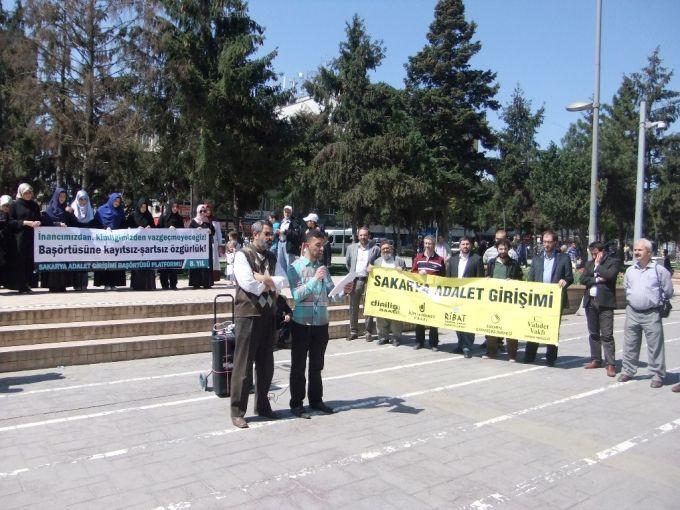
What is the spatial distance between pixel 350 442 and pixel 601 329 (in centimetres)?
492

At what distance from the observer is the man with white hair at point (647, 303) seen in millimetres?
7652

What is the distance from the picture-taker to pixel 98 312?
9469mm

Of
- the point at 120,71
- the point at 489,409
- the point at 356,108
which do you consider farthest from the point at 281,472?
the point at 356,108

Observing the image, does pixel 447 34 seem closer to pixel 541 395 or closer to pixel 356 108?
pixel 356 108

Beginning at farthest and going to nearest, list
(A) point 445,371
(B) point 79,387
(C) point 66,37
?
(C) point 66,37 < (A) point 445,371 < (B) point 79,387

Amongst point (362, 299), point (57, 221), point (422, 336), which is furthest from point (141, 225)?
point (422, 336)

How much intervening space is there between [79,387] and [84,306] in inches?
97.1

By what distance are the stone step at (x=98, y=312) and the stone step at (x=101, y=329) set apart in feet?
0.31

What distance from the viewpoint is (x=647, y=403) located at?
282 inches

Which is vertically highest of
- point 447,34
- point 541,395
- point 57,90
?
point 447,34

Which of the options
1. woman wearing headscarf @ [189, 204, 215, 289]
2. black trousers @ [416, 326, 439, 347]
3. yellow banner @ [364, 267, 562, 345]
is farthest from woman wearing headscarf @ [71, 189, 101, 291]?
black trousers @ [416, 326, 439, 347]

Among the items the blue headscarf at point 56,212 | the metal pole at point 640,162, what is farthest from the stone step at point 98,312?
the metal pole at point 640,162

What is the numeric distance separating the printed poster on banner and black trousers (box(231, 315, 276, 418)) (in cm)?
665

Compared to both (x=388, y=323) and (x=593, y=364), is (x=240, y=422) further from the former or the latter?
(x=593, y=364)
